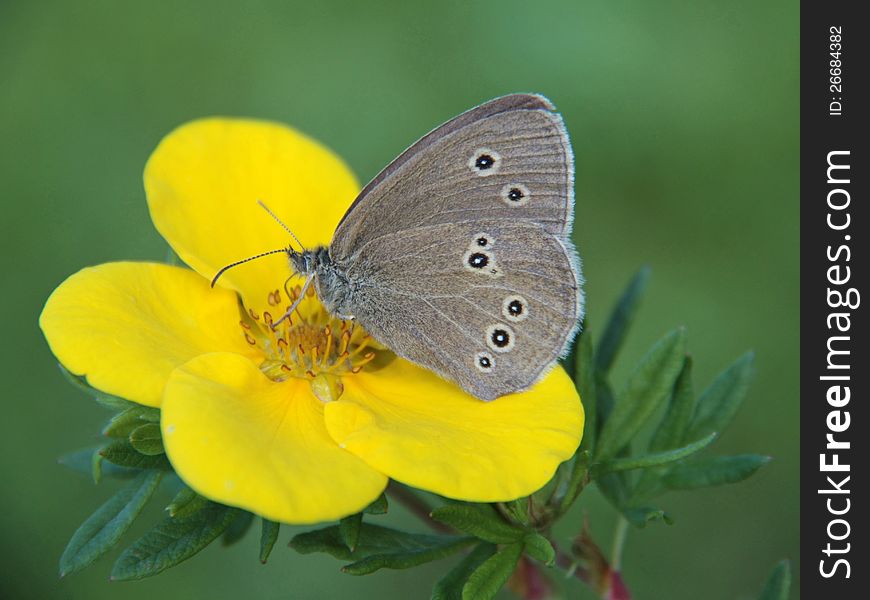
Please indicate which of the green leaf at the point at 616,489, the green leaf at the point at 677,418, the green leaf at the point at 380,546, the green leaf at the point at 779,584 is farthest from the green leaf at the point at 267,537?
the green leaf at the point at 779,584

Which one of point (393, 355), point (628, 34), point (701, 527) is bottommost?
point (701, 527)

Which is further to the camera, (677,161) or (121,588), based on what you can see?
(677,161)

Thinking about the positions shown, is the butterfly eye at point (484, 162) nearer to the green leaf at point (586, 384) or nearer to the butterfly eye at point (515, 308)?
the butterfly eye at point (515, 308)

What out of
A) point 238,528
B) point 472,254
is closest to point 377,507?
point 238,528

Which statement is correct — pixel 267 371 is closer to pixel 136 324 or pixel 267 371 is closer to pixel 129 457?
pixel 136 324

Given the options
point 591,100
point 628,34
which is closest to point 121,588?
point 591,100

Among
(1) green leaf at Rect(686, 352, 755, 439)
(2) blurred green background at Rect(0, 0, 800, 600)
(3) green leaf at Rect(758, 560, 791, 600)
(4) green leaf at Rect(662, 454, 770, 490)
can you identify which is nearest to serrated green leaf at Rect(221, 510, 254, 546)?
(4) green leaf at Rect(662, 454, 770, 490)

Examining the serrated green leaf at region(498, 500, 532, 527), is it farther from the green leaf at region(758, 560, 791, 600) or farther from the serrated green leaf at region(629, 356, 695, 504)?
the green leaf at region(758, 560, 791, 600)
